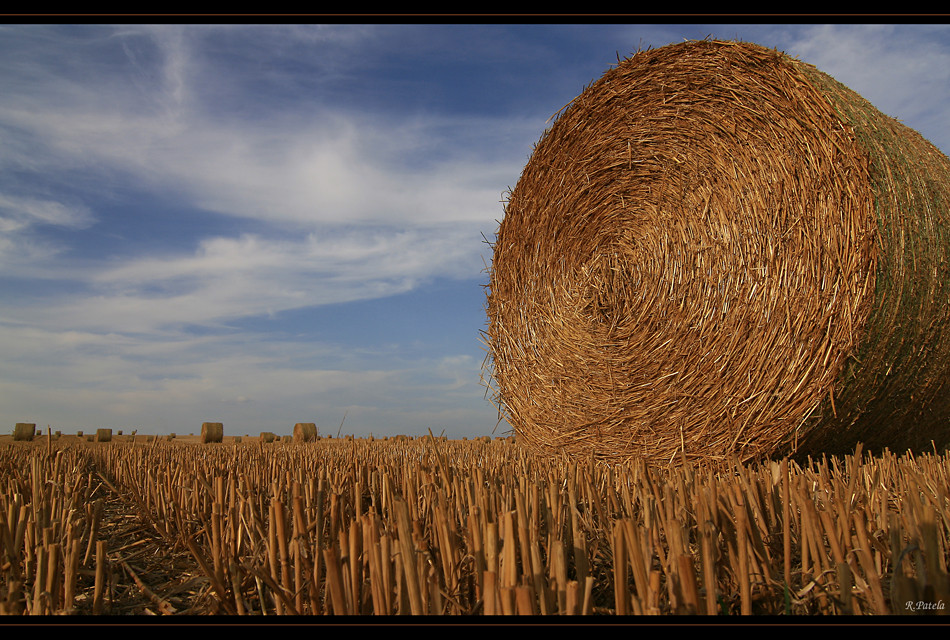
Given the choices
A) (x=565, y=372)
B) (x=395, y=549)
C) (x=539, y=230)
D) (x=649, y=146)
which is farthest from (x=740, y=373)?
(x=395, y=549)

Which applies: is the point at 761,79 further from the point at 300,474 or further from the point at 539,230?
the point at 300,474

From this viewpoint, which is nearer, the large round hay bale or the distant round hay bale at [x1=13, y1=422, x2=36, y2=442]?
the large round hay bale

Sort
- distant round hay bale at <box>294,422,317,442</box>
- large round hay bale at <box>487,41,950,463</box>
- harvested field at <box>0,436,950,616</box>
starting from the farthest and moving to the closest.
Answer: distant round hay bale at <box>294,422,317,442</box> → large round hay bale at <box>487,41,950,463</box> → harvested field at <box>0,436,950,616</box>

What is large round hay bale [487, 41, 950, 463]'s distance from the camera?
9.51 feet

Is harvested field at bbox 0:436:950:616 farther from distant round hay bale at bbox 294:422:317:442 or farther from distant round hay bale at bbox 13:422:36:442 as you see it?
distant round hay bale at bbox 13:422:36:442

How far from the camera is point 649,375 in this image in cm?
351

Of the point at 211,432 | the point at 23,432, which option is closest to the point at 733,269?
the point at 211,432

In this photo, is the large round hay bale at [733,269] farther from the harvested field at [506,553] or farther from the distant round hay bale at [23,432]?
the distant round hay bale at [23,432]

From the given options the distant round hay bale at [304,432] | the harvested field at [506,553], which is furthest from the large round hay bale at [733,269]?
the distant round hay bale at [304,432]

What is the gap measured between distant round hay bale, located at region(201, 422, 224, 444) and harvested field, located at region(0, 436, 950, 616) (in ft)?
26.4

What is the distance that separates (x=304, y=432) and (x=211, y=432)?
2230 millimetres

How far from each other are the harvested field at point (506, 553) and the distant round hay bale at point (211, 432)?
26.4 ft

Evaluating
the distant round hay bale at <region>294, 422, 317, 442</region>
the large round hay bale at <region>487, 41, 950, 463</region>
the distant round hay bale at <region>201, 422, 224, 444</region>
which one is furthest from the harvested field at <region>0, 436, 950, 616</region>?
the distant round hay bale at <region>201, 422, 224, 444</region>

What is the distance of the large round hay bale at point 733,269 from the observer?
114 inches
